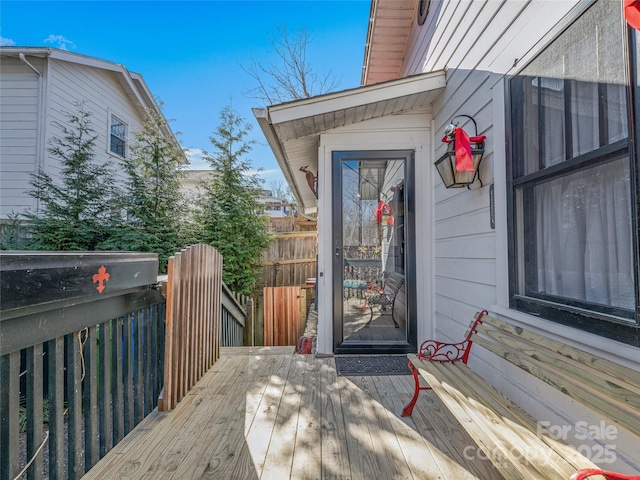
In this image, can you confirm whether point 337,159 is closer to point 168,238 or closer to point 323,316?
point 323,316

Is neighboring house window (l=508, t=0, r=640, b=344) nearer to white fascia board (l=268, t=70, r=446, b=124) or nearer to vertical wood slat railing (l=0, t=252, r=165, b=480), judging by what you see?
white fascia board (l=268, t=70, r=446, b=124)

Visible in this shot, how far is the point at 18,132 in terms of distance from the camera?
6367mm

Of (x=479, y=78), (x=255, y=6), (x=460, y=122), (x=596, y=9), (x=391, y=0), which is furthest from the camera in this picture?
(x=255, y=6)

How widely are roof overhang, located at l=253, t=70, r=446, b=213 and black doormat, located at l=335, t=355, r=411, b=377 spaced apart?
2.34 meters

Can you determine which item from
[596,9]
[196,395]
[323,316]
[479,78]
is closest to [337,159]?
[479,78]

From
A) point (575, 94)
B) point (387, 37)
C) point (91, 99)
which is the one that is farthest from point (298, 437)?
point (91, 99)

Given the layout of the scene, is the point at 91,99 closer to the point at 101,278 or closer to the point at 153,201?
the point at 153,201

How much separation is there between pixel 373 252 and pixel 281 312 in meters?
2.54

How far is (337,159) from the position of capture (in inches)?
124

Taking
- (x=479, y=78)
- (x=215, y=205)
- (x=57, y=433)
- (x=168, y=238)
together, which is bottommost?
(x=57, y=433)

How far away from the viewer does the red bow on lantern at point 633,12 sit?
951 mm

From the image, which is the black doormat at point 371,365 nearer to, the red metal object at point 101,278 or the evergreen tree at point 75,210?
the red metal object at point 101,278

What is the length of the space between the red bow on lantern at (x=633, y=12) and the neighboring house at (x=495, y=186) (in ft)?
0.55

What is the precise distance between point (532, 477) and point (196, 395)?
6.90ft
